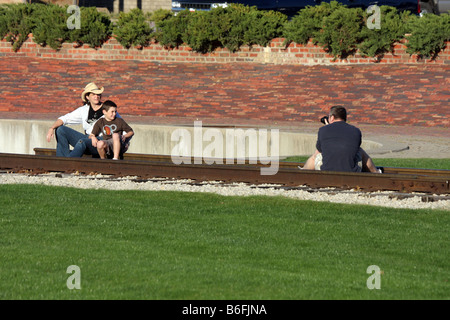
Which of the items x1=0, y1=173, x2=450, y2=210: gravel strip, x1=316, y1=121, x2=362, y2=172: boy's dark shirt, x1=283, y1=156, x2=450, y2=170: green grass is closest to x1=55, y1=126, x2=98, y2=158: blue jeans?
x1=0, y1=173, x2=450, y2=210: gravel strip

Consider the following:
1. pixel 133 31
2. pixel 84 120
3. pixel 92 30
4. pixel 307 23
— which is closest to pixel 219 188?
pixel 84 120

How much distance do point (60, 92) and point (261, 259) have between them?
2046cm

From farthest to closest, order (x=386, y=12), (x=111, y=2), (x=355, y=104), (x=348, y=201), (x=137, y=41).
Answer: (x=111, y=2), (x=137, y=41), (x=386, y=12), (x=355, y=104), (x=348, y=201)

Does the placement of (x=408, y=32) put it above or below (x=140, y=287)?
above

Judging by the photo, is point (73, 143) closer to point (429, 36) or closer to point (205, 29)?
point (429, 36)

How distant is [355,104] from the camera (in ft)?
74.8

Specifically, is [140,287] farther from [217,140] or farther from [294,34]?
[294,34]

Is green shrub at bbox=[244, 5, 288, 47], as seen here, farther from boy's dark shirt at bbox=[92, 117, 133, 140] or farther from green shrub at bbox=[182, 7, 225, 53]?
boy's dark shirt at bbox=[92, 117, 133, 140]

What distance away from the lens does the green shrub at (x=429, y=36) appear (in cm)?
2322

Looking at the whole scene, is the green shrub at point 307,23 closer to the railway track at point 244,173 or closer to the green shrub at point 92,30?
the green shrub at point 92,30

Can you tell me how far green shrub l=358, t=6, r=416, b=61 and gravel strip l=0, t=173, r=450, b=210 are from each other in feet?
45.5

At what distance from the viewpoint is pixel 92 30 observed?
92.4 feet
